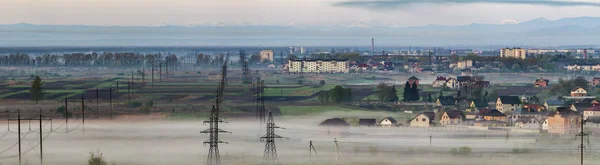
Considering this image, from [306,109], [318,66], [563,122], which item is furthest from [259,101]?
[318,66]

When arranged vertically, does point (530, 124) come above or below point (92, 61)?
below

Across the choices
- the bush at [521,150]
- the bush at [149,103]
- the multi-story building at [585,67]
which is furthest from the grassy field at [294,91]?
the multi-story building at [585,67]

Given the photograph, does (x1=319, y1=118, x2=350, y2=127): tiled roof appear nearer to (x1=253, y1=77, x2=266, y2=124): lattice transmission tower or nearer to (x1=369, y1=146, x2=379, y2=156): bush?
(x1=253, y1=77, x2=266, y2=124): lattice transmission tower

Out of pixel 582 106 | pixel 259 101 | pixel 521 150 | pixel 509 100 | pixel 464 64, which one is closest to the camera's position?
pixel 521 150

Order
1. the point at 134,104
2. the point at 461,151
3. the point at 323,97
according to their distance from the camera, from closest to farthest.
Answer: the point at 461,151 → the point at 134,104 → the point at 323,97

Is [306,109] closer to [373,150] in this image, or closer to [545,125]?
[545,125]

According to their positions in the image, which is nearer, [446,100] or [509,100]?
[509,100]

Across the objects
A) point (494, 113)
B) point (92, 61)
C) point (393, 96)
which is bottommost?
point (494, 113)

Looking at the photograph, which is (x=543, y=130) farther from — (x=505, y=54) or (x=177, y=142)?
(x=505, y=54)

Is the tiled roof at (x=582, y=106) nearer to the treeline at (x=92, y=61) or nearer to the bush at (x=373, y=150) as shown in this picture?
the bush at (x=373, y=150)

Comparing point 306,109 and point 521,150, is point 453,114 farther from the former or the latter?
point 521,150
